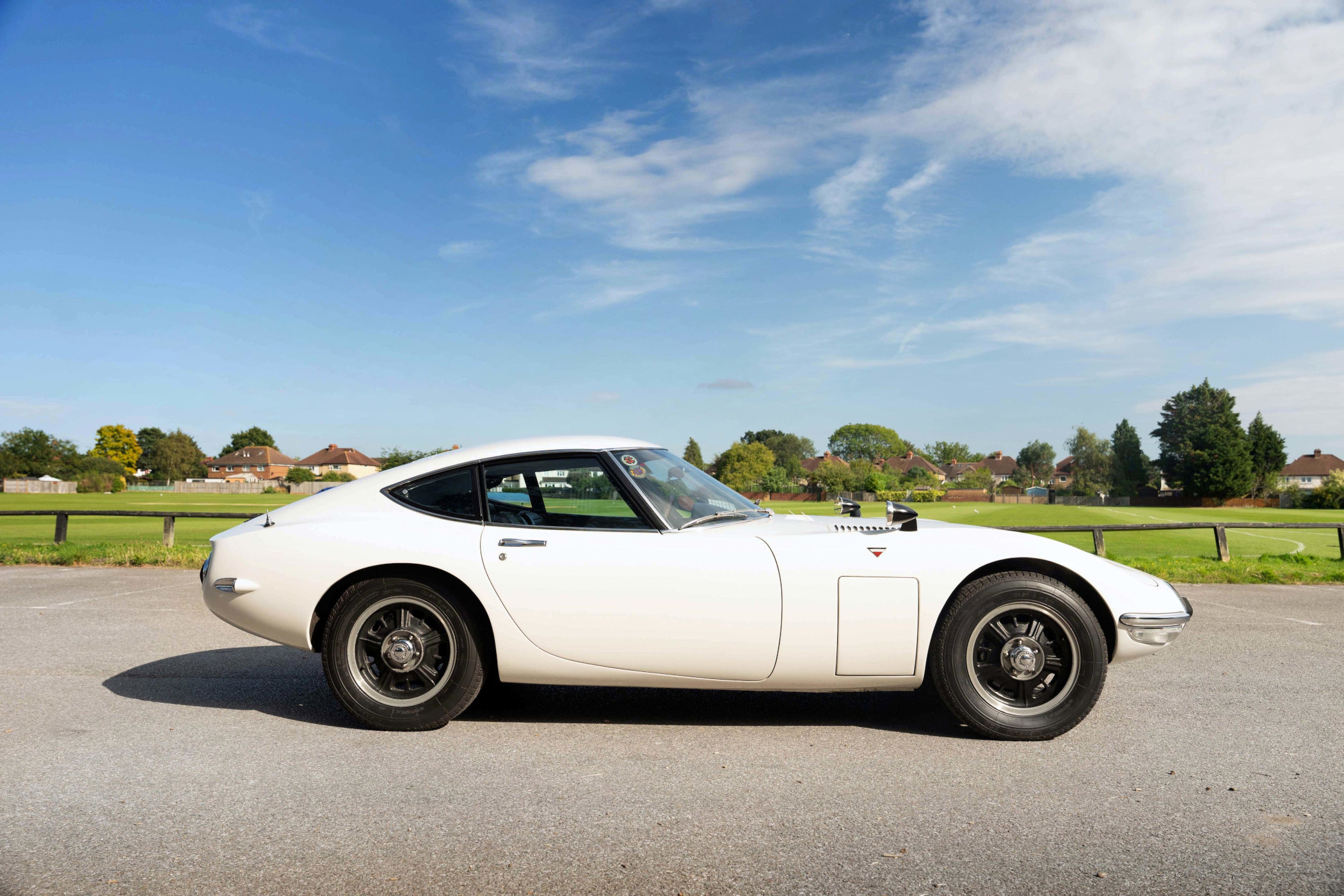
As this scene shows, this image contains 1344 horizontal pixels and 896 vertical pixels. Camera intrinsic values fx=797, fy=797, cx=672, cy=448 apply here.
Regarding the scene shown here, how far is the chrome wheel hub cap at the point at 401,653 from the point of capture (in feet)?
12.4

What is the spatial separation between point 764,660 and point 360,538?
79.6 inches

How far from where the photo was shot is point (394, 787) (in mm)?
3078

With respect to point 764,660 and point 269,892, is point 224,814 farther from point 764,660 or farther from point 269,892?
point 764,660

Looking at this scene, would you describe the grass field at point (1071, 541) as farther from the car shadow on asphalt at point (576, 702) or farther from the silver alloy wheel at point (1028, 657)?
the silver alloy wheel at point (1028, 657)

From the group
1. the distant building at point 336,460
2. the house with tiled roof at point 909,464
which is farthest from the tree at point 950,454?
the distant building at point 336,460

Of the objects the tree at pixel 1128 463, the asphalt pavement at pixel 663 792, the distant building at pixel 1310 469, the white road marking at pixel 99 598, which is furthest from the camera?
the distant building at pixel 1310 469

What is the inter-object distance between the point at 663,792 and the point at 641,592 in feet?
2.99

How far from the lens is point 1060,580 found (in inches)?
148

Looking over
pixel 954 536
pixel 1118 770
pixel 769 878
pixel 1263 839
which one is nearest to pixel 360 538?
pixel 769 878

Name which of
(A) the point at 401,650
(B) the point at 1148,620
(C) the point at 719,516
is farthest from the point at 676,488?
(B) the point at 1148,620

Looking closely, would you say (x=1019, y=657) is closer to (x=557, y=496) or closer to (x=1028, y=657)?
(x=1028, y=657)

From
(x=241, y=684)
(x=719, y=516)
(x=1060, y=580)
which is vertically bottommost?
(x=241, y=684)

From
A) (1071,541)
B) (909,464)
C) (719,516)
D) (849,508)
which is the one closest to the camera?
(719,516)

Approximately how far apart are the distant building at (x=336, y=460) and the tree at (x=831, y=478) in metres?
75.2
